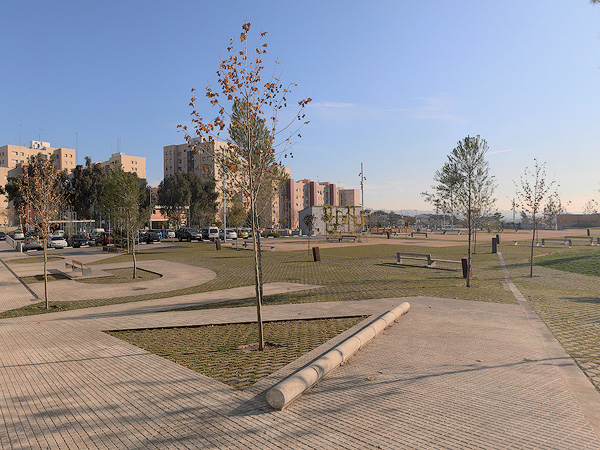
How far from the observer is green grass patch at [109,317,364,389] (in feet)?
21.4

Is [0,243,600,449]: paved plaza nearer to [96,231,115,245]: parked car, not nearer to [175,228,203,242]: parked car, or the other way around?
[96,231,115,245]: parked car

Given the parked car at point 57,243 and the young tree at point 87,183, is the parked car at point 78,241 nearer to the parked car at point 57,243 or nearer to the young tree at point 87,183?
the parked car at point 57,243

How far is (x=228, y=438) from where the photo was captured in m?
4.30

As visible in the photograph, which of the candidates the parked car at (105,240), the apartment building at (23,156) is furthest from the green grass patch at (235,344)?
the apartment building at (23,156)

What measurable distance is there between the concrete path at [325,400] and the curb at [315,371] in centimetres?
14

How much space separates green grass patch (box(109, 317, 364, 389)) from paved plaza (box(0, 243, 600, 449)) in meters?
0.31

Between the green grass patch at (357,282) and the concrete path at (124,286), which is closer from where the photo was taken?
the green grass patch at (357,282)

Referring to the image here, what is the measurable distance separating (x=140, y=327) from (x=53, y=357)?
228 cm

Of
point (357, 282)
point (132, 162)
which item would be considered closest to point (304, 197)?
point (132, 162)

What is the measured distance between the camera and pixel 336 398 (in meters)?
5.33

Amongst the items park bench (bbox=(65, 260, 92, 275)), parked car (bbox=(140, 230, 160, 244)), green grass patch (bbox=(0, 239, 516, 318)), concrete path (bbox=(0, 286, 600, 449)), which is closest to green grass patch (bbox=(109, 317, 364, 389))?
concrete path (bbox=(0, 286, 600, 449))

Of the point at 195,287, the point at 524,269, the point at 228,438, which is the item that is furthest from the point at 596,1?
the point at 524,269

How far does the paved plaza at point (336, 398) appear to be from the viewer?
14.2 ft

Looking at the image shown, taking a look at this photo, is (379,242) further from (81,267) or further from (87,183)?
(87,183)
